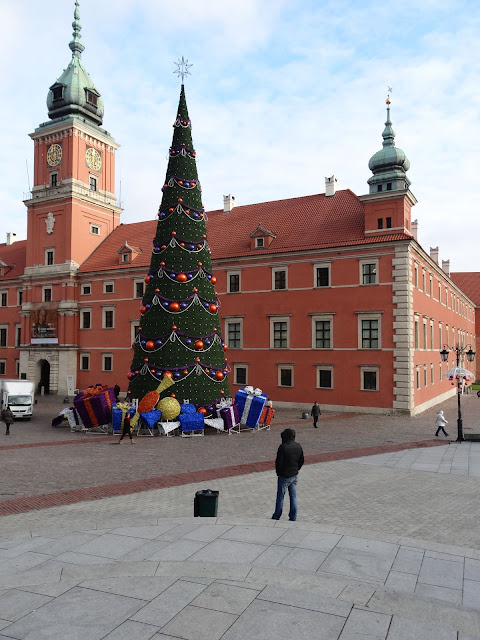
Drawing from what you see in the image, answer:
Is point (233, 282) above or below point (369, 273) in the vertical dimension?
above

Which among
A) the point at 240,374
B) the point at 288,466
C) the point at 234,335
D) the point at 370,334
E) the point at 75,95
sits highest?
the point at 75,95

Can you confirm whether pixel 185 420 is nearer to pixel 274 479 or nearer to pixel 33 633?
pixel 274 479

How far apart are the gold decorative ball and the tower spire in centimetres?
3774

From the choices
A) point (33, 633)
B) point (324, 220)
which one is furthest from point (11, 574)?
point (324, 220)

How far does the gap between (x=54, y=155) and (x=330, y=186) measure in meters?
23.9

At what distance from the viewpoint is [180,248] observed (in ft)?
79.0

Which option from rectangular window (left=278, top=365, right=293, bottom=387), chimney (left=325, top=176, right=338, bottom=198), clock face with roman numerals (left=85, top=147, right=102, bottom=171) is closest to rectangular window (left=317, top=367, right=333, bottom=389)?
rectangular window (left=278, top=365, right=293, bottom=387)

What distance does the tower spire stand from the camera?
46.4m

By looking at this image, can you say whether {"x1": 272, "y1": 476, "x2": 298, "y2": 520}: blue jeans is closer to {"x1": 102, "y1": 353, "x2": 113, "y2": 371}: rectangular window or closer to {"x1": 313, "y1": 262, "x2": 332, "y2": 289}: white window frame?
{"x1": 313, "y1": 262, "x2": 332, "y2": 289}: white window frame

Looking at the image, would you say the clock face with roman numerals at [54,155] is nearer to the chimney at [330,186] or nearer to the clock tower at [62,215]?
the clock tower at [62,215]

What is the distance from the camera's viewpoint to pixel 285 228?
118 ft

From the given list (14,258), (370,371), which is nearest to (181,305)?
(370,371)

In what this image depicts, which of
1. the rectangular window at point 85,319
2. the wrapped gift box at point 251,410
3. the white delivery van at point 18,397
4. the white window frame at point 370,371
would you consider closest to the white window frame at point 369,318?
the white window frame at point 370,371

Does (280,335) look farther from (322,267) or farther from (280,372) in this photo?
(322,267)
